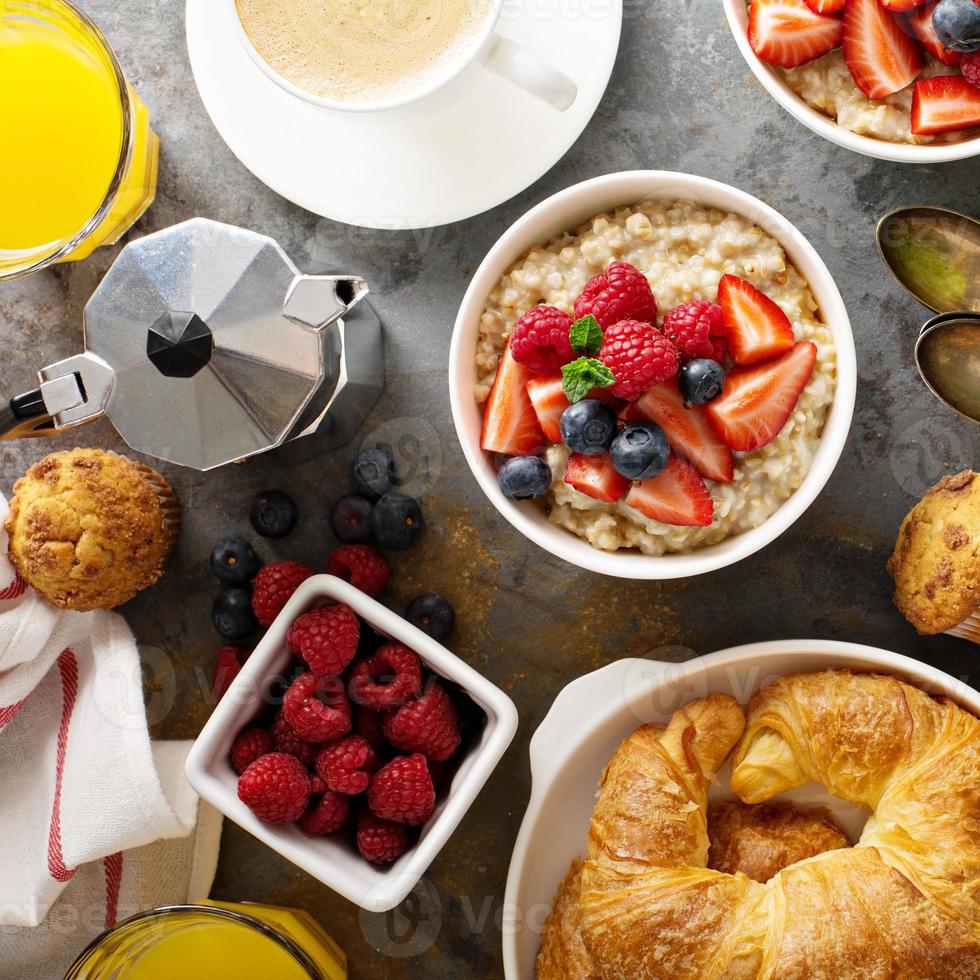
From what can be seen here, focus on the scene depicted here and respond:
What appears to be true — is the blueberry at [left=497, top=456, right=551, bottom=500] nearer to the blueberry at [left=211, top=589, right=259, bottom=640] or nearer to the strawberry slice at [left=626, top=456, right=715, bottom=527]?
the strawberry slice at [left=626, top=456, right=715, bottom=527]

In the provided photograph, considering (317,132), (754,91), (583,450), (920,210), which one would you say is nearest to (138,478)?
(317,132)

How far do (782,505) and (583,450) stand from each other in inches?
12.9

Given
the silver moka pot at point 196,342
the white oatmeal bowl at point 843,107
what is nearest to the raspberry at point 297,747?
the silver moka pot at point 196,342

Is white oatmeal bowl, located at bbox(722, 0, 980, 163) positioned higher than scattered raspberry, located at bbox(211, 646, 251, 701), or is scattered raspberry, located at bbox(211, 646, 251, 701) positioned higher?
white oatmeal bowl, located at bbox(722, 0, 980, 163)

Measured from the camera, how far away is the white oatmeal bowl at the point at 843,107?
5.15ft

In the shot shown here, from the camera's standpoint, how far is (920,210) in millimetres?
1714

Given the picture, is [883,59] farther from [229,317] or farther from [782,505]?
[229,317]

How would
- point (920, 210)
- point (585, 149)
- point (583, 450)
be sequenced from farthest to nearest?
point (585, 149) → point (920, 210) → point (583, 450)

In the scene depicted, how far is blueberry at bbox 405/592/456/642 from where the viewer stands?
1.83 m

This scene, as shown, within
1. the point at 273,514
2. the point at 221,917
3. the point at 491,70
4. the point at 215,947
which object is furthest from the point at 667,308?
the point at 215,947

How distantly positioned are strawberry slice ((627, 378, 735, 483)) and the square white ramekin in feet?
1.54

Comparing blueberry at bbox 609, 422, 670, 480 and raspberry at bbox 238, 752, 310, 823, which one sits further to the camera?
raspberry at bbox 238, 752, 310, 823

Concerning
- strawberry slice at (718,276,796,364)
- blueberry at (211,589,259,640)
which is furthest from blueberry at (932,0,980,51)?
blueberry at (211,589,259,640)

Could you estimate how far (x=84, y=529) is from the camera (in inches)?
66.3
